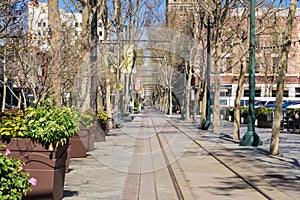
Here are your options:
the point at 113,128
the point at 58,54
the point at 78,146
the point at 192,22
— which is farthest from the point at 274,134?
the point at 192,22

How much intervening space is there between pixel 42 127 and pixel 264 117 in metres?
32.2

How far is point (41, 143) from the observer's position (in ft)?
26.3

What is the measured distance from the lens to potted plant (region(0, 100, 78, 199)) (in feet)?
26.0

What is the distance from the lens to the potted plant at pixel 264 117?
37.7 m

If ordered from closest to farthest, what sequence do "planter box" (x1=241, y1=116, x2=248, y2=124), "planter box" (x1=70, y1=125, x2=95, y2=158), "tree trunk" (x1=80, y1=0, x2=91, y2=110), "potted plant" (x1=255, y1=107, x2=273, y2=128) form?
"planter box" (x1=70, y1=125, x2=95, y2=158) → "tree trunk" (x1=80, y1=0, x2=91, y2=110) → "potted plant" (x1=255, y1=107, x2=273, y2=128) → "planter box" (x1=241, y1=116, x2=248, y2=124)

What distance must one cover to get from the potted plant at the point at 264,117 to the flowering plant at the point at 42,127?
3085 cm

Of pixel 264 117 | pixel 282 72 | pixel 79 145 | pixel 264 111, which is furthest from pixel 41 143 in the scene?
pixel 264 117

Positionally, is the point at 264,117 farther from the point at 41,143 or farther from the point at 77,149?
the point at 41,143

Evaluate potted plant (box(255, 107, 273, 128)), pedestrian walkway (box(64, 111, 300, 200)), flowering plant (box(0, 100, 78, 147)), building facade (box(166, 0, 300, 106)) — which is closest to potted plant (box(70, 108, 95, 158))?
pedestrian walkway (box(64, 111, 300, 200))

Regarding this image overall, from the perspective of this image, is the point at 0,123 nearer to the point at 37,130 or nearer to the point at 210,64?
the point at 37,130

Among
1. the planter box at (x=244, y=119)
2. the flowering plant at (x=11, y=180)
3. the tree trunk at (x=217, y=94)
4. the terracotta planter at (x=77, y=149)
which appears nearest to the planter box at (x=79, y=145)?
the terracotta planter at (x=77, y=149)

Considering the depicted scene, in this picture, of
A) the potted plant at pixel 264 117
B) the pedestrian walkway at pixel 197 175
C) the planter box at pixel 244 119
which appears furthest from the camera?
the planter box at pixel 244 119

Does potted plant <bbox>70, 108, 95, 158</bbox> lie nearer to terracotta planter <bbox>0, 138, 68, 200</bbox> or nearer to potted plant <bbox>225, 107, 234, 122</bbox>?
terracotta planter <bbox>0, 138, 68, 200</bbox>

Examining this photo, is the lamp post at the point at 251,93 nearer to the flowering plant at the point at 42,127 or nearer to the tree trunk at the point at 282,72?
the tree trunk at the point at 282,72
